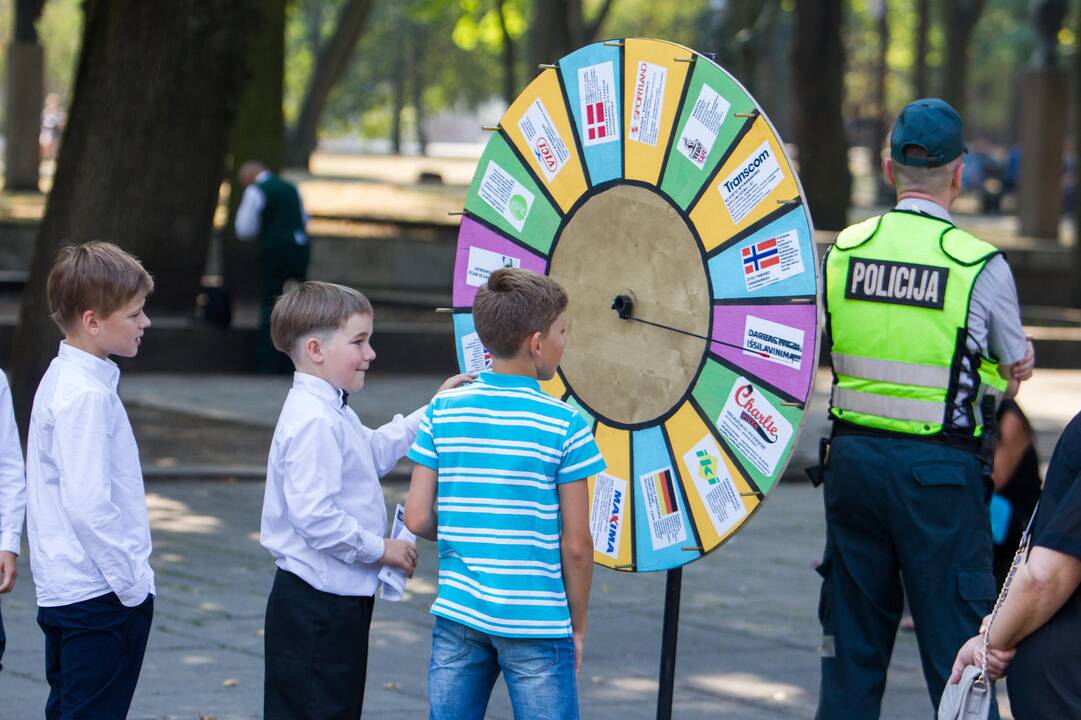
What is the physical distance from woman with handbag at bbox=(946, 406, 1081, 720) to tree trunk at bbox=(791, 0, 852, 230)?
1800cm

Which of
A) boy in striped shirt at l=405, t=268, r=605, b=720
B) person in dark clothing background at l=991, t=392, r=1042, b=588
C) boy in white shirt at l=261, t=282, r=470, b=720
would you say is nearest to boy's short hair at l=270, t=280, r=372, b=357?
boy in white shirt at l=261, t=282, r=470, b=720

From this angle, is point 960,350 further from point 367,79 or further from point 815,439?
point 367,79

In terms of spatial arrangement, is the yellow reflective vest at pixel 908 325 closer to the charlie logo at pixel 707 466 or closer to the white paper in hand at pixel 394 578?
the charlie logo at pixel 707 466

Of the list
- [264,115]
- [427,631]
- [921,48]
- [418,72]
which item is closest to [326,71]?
[264,115]

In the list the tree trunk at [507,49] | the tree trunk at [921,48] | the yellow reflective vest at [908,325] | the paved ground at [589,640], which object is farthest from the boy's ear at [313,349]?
the tree trunk at [921,48]

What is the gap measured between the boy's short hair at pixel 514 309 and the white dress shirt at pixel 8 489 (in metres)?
1.30

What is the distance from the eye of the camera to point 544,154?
494cm

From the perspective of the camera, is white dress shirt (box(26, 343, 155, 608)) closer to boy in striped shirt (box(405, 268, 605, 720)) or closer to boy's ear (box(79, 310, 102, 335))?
boy's ear (box(79, 310, 102, 335))

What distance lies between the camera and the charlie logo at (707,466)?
177 inches

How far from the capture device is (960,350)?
4824 mm

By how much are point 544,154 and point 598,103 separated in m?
0.26

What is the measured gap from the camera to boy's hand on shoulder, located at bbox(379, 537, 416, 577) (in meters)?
4.17

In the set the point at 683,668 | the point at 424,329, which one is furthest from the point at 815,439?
the point at 683,668

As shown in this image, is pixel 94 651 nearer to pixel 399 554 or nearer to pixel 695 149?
pixel 399 554
